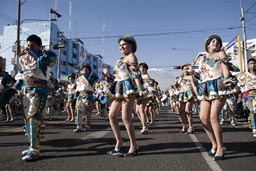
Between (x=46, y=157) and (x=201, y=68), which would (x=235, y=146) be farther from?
(x=46, y=157)

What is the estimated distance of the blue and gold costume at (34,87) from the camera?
3842 millimetres

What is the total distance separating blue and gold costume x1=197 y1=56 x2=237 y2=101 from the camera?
3828 millimetres

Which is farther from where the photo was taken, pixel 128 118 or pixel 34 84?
pixel 128 118

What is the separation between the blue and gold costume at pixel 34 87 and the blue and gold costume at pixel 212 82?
2.62m

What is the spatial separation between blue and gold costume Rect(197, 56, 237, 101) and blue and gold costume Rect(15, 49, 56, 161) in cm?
262

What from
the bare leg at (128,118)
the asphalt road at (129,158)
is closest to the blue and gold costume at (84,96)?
the asphalt road at (129,158)

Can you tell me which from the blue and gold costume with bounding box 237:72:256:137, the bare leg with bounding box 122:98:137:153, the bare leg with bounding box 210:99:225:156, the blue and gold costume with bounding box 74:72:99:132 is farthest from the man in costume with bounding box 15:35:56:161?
the blue and gold costume with bounding box 237:72:256:137

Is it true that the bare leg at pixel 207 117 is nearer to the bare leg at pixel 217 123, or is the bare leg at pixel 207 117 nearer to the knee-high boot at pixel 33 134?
the bare leg at pixel 217 123

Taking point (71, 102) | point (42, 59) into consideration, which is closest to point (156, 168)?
point (42, 59)

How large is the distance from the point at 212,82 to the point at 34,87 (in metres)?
3.00

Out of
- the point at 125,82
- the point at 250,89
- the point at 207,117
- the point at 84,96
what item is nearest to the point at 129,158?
the point at 125,82

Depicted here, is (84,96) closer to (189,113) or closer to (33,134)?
(189,113)

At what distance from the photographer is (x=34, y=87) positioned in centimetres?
390

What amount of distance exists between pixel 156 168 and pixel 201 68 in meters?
1.99
